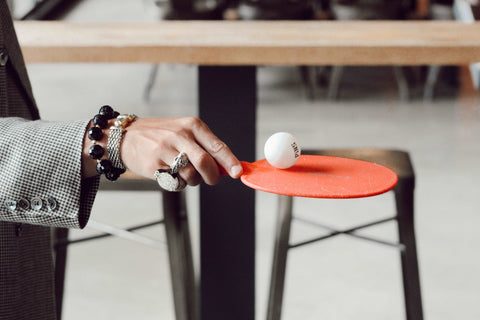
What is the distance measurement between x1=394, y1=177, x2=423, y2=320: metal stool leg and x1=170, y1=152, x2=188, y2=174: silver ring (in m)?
0.96

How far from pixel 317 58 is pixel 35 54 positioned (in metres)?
0.64

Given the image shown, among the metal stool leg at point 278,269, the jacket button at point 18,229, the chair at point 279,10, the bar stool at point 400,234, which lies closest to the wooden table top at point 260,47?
the bar stool at point 400,234

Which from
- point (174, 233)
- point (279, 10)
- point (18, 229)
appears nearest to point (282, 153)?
point (18, 229)

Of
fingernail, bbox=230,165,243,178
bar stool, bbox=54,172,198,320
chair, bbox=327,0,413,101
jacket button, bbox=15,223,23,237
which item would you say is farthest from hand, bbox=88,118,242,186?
chair, bbox=327,0,413,101

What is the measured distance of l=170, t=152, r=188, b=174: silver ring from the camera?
2.68ft

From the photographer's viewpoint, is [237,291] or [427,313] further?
[427,313]

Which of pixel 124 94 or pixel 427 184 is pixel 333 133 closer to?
pixel 427 184

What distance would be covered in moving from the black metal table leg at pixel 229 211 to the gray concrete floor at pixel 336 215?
66 centimetres

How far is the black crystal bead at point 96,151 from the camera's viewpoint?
828 mm

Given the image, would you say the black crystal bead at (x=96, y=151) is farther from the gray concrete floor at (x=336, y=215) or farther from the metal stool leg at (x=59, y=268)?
the gray concrete floor at (x=336, y=215)

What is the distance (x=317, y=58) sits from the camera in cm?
154

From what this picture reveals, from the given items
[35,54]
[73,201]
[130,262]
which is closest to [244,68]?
[35,54]

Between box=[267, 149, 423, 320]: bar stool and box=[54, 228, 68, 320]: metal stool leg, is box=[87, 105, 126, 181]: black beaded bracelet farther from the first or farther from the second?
box=[54, 228, 68, 320]: metal stool leg

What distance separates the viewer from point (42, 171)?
853 mm
